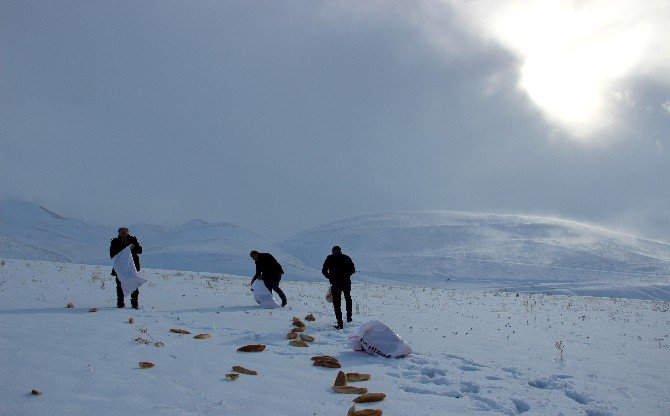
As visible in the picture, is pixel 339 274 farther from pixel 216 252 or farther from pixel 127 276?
pixel 216 252

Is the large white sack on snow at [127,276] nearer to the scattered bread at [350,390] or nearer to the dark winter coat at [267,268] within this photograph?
the dark winter coat at [267,268]

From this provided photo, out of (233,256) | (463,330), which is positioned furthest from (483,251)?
(463,330)

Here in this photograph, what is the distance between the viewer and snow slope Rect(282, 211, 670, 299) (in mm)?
60156

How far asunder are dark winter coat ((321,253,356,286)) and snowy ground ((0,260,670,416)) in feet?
3.59

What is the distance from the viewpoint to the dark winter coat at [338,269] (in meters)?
12.1

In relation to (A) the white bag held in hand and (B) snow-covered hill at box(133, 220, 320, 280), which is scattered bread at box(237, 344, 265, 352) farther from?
(B) snow-covered hill at box(133, 220, 320, 280)

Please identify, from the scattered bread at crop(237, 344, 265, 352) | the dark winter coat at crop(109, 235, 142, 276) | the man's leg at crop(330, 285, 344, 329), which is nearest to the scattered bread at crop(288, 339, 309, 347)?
the scattered bread at crop(237, 344, 265, 352)

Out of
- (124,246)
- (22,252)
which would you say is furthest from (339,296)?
(22,252)

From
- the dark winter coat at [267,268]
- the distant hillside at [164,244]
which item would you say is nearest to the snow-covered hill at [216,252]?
the distant hillside at [164,244]

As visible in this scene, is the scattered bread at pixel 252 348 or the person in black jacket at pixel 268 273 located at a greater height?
the person in black jacket at pixel 268 273

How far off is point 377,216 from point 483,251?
154 feet

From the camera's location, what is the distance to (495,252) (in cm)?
7819

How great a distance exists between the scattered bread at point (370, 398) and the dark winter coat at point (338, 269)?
19.0 ft

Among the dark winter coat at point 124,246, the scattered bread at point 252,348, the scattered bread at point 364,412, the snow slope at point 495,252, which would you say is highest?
the snow slope at point 495,252
